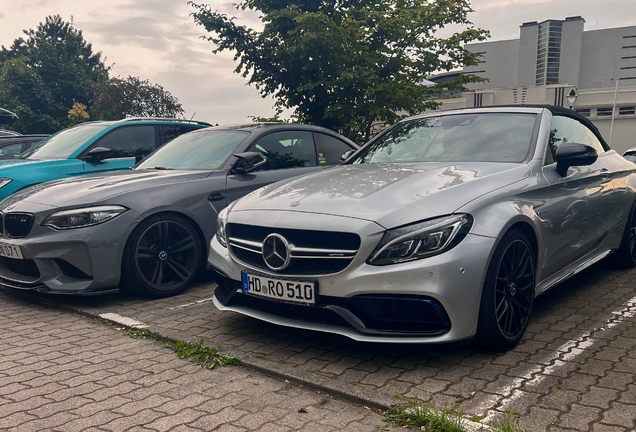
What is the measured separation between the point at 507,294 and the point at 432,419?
1176 millimetres

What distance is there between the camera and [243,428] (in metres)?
2.56

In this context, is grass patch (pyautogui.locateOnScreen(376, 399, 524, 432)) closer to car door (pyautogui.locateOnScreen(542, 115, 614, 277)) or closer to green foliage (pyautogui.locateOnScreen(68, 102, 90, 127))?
car door (pyautogui.locateOnScreen(542, 115, 614, 277))

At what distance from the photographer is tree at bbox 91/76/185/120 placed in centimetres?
3884

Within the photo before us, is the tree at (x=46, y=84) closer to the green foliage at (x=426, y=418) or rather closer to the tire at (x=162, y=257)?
the tire at (x=162, y=257)

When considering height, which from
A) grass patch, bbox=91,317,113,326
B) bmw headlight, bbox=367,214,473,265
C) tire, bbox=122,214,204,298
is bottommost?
grass patch, bbox=91,317,113,326

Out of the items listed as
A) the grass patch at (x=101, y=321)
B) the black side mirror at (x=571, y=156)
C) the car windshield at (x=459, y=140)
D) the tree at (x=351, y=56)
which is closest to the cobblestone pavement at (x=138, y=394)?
the grass patch at (x=101, y=321)

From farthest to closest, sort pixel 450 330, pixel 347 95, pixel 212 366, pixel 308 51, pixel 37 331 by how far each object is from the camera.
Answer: pixel 347 95 → pixel 308 51 → pixel 37 331 → pixel 212 366 → pixel 450 330

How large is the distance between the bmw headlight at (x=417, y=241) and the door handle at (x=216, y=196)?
258cm

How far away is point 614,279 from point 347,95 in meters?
10.2

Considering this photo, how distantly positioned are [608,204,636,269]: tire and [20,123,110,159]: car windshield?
20.5 ft

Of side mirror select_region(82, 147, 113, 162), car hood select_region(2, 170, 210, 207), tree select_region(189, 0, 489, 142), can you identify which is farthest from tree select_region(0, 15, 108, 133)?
car hood select_region(2, 170, 210, 207)

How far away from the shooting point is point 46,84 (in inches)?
1964

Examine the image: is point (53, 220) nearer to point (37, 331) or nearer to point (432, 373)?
point (37, 331)

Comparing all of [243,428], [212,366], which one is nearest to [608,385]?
[243,428]
